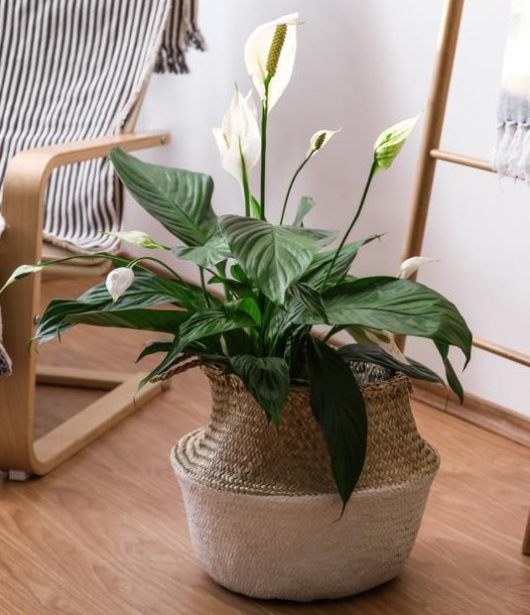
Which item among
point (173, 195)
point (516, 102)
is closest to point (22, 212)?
point (173, 195)

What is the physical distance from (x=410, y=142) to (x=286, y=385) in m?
0.89

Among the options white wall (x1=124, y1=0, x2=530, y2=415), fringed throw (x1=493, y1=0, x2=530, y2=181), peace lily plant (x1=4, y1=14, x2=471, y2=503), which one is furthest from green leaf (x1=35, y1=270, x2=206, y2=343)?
white wall (x1=124, y1=0, x2=530, y2=415)

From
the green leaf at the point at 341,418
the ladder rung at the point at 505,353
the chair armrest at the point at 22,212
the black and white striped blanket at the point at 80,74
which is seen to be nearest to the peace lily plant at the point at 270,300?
the green leaf at the point at 341,418

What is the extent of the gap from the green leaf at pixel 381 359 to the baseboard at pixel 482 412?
1.87 ft

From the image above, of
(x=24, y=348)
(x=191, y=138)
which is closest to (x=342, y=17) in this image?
(x=191, y=138)

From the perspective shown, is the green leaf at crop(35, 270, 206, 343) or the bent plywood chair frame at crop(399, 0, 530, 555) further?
the bent plywood chair frame at crop(399, 0, 530, 555)

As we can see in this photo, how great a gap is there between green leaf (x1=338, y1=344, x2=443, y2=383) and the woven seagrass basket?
0.6 inches

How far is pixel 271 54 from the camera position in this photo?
142 centimetres

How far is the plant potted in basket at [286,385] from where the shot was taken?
1.41m

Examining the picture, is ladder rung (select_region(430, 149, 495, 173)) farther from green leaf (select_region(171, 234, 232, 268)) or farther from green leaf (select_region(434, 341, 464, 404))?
green leaf (select_region(171, 234, 232, 268))

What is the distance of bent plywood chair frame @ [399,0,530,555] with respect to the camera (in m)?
1.83

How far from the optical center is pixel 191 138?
8.57 feet

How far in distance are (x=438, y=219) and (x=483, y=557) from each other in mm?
696

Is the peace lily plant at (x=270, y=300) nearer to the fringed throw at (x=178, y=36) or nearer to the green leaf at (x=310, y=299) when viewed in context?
the green leaf at (x=310, y=299)
